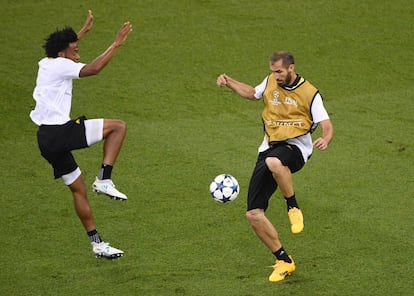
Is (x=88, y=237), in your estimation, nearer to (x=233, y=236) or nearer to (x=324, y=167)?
(x=233, y=236)

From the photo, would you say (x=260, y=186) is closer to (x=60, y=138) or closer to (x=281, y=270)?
(x=281, y=270)

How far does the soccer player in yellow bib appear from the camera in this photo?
10.2 meters

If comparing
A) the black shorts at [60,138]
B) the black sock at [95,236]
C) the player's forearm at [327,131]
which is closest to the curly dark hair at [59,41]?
the black shorts at [60,138]

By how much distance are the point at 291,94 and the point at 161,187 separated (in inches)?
125

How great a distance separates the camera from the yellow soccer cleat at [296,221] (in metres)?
10.2

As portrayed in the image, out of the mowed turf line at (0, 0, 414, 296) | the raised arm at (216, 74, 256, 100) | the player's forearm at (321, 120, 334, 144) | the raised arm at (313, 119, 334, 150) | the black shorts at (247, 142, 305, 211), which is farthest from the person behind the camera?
the raised arm at (216, 74, 256, 100)

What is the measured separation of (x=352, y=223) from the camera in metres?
11.8

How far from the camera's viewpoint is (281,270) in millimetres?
10391

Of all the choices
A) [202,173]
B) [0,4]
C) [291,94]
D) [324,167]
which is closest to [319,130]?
[324,167]

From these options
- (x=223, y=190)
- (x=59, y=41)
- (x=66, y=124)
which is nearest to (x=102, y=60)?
(x=59, y=41)

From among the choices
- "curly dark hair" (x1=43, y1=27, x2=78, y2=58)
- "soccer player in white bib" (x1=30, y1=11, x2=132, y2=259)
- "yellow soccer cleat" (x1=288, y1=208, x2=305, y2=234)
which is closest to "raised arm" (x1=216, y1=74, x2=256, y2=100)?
"soccer player in white bib" (x1=30, y1=11, x2=132, y2=259)

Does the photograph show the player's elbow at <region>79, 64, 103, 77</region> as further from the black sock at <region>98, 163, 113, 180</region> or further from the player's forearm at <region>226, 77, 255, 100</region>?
the player's forearm at <region>226, 77, 255, 100</region>

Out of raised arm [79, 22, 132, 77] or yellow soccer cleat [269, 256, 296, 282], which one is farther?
yellow soccer cleat [269, 256, 296, 282]

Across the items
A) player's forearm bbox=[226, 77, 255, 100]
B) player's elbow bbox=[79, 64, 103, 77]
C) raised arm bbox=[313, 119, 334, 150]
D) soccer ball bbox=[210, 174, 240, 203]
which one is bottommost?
soccer ball bbox=[210, 174, 240, 203]
